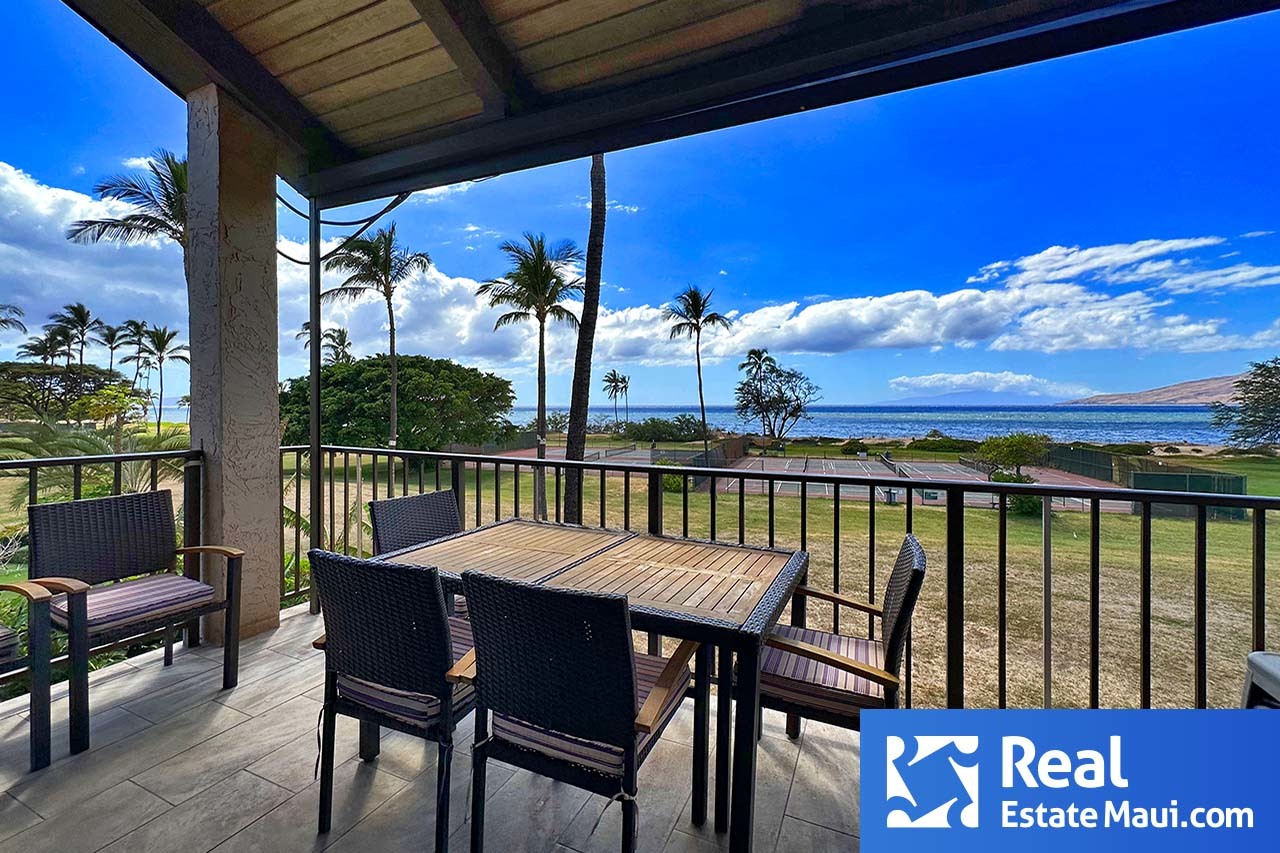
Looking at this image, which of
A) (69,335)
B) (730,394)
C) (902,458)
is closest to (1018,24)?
(69,335)

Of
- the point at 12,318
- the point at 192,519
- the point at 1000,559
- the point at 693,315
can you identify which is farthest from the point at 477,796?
the point at 12,318

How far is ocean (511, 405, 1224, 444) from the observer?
3244cm

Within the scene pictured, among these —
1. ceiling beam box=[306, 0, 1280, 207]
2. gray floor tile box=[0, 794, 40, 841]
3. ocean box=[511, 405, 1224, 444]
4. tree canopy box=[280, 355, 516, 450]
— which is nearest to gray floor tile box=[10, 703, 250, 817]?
gray floor tile box=[0, 794, 40, 841]

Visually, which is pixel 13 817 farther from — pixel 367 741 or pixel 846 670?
pixel 846 670

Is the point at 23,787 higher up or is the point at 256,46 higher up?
the point at 256,46

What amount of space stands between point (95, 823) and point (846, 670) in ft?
7.61

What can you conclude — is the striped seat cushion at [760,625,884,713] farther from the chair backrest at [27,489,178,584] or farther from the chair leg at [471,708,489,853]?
the chair backrest at [27,489,178,584]

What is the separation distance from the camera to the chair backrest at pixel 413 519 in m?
2.39

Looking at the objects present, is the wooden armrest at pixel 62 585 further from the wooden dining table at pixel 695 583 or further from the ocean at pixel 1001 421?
the ocean at pixel 1001 421

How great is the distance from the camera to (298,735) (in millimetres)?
2176

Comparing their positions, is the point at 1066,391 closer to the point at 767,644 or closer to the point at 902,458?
the point at 902,458

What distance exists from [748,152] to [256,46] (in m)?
27.2

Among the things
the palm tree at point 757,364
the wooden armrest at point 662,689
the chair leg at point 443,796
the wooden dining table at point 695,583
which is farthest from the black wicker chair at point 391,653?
the palm tree at point 757,364

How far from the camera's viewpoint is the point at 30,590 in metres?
2.00
